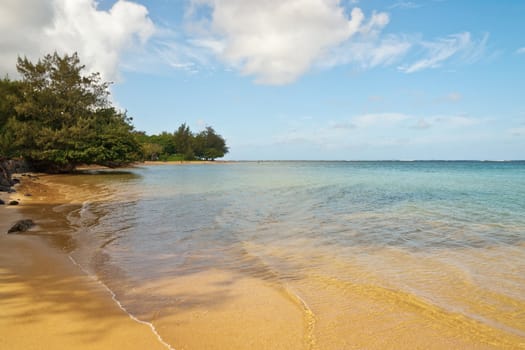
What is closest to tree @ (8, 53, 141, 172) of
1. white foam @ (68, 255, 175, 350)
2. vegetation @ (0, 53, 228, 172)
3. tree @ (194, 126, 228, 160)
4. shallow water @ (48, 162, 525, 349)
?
vegetation @ (0, 53, 228, 172)

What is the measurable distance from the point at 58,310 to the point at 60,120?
1526 inches

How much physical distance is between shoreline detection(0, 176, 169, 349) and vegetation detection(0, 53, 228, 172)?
1296 inches

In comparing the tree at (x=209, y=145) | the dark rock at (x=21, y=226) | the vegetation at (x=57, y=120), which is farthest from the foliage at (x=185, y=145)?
the dark rock at (x=21, y=226)

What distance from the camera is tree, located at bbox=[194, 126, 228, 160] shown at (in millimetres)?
123375

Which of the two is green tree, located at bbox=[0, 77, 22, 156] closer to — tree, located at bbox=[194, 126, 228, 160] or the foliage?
the foliage

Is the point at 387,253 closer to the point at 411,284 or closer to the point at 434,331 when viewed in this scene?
the point at 411,284

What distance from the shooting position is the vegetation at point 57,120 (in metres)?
33.8

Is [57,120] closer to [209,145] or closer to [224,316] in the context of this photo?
[224,316]

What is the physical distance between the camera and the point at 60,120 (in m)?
36.4

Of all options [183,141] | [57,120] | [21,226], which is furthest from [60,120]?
[183,141]

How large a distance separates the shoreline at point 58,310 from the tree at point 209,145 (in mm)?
118213

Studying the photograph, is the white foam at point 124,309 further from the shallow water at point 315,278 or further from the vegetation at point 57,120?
the vegetation at point 57,120

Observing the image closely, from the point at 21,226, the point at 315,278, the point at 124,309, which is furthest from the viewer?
the point at 21,226

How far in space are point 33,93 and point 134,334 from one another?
40.0 metres
